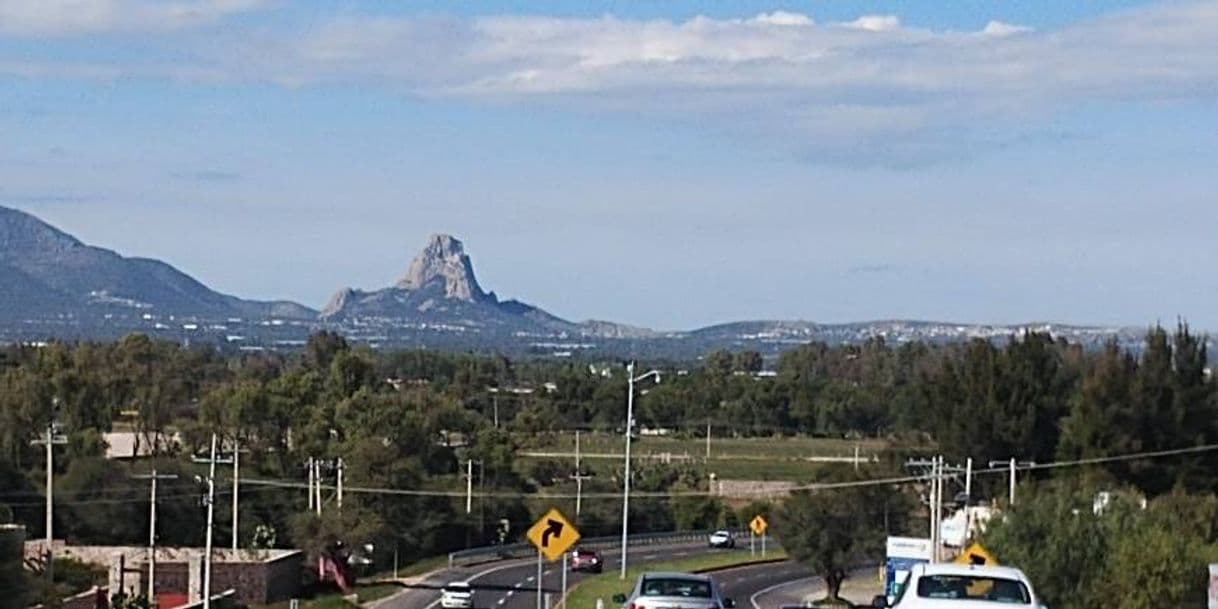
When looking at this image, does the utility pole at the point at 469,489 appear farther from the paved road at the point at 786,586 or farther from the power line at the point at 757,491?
the paved road at the point at 786,586

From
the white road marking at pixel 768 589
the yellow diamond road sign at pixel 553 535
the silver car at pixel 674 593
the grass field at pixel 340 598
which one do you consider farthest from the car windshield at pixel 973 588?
the grass field at pixel 340 598

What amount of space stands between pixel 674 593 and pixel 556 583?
53.2 metres

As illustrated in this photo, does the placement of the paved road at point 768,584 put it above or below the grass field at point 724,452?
below

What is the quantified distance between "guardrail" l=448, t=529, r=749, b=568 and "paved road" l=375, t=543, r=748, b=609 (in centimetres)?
137

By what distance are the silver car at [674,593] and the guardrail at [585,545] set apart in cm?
5937

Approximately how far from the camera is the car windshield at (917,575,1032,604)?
22125mm

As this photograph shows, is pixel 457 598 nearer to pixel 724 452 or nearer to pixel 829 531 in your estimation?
pixel 829 531

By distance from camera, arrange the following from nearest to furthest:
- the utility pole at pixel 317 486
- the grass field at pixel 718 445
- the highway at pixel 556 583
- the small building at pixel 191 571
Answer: the highway at pixel 556 583, the small building at pixel 191 571, the utility pole at pixel 317 486, the grass field at pixel 718 445

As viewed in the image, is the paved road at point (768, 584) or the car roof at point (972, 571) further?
the paved road at point (768, 584)

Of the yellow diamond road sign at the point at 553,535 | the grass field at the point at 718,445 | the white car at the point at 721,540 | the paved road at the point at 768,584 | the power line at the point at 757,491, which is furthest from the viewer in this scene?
the grass field at the point at 718,445

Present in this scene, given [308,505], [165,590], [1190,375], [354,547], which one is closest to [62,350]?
[308,505]

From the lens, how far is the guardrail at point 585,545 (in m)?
93.4

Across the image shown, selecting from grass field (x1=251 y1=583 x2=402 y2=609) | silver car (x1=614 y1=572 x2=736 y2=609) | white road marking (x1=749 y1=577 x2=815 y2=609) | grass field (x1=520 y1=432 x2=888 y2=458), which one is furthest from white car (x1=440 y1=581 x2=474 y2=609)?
grass field (x1=520 y1=432 x2=888 y2=458)

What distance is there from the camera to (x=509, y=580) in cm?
8038
